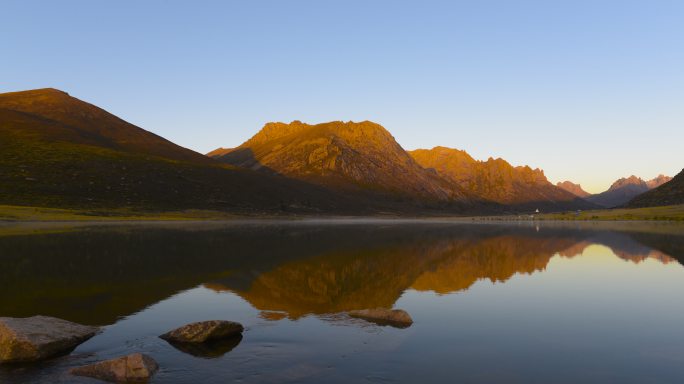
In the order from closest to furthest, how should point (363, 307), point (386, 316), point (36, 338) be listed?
point (36, 338) < point (386, 316) < point (363, 307)

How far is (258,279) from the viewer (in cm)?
4066

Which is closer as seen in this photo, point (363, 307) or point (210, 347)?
point (210, 347)

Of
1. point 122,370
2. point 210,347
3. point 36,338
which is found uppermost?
point 36,338

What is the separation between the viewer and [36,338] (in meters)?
18.6

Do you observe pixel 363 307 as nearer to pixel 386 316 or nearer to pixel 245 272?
pixel 386 316

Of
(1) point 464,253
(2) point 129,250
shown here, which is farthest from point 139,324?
(1) point 464,253

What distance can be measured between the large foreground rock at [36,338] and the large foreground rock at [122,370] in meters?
2.49

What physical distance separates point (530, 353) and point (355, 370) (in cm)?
786

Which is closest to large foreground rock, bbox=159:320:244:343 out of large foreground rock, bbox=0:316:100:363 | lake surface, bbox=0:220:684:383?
lake surface, bbox=0:220:684:383

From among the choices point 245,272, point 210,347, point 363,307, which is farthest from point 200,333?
point 245,272

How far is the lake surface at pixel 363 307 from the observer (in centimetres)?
1794

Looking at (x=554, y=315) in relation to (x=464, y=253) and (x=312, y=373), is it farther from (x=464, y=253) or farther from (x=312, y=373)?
(x=464, y=253)

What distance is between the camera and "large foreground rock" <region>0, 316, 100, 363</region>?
58.7ft

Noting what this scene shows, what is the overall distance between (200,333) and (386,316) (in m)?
9.75
